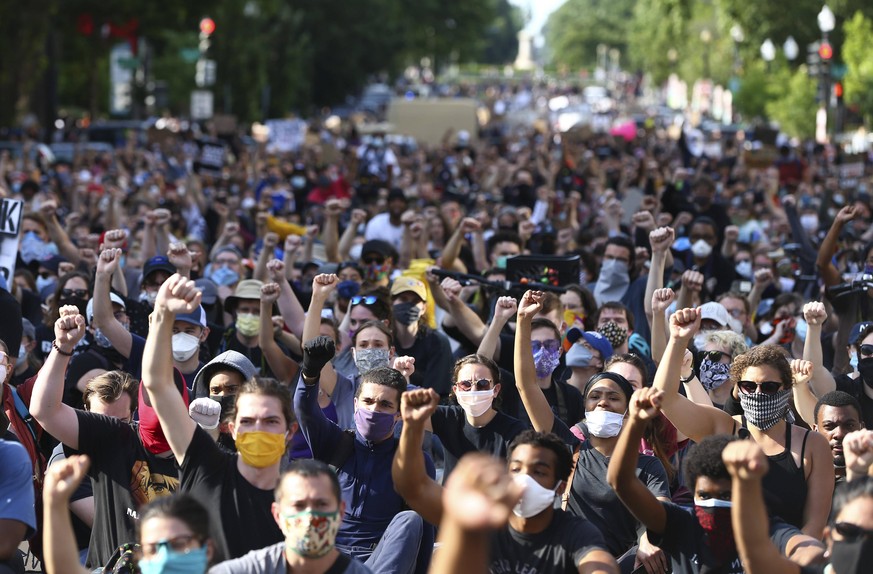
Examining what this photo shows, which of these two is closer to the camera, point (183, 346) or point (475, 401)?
point (475, 401)

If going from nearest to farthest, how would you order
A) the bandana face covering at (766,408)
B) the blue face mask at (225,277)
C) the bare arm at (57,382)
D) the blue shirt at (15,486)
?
1. the blue shirt at (15,486)
2. the bare arm at (57,382)
3. the bandana face covering at (766,408)
4. the blue face mask at (225,277)

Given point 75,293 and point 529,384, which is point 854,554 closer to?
point 529,384

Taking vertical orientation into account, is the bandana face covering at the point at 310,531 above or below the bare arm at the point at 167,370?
below

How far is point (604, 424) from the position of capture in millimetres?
7035

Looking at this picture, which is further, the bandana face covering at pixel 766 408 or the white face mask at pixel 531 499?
the bandana face covering at pixel 766 408

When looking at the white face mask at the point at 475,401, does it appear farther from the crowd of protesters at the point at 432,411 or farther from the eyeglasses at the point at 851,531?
the eyeglasses at the point at 851,531

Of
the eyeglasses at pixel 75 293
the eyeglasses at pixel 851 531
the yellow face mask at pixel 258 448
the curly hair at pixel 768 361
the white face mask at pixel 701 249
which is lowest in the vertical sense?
the white face mask at pixel 701 249

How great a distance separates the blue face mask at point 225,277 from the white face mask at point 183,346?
3150 mm

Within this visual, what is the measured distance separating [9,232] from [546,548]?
276 inches

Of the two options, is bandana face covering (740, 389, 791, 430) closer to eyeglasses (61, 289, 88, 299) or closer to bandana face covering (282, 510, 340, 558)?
bandana face covering (282, 510, 340, 558)

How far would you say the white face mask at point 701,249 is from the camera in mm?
13523

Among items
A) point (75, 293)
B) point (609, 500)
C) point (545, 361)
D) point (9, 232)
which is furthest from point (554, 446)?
point (9, 232)

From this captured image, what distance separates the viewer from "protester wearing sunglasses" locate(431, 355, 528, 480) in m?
7.23

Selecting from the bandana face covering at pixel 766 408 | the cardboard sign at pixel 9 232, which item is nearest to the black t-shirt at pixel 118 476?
the bandana face covering at pixel 766 408
